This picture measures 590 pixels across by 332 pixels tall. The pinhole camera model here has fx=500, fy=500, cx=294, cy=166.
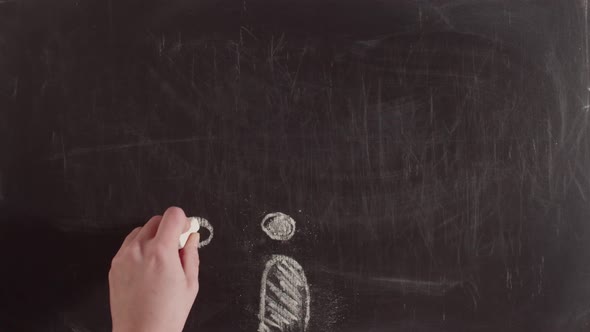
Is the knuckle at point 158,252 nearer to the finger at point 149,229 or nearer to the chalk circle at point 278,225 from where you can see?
the finger at point 149,229

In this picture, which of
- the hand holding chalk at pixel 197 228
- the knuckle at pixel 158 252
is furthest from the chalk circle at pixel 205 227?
the knuckle at pixel 158 252

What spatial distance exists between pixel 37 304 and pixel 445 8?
880 mm

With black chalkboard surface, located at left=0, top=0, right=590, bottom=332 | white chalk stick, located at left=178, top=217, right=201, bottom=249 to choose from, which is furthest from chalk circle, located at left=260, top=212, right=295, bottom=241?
white chalk stick, located at left=178, top=217, right=201, bottom=249

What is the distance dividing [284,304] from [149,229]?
0.27 m

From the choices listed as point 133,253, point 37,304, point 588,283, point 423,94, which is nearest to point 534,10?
point 423,94

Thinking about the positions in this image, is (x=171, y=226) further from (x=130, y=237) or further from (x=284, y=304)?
(x=284, y=304)

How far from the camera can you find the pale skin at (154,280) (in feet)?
2.46

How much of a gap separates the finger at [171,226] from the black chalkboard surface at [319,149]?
2.9 inches

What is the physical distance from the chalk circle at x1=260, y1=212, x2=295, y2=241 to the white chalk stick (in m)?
0.11

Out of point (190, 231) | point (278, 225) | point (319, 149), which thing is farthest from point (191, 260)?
point (319, 149)

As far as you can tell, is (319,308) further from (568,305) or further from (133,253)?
(568,305)

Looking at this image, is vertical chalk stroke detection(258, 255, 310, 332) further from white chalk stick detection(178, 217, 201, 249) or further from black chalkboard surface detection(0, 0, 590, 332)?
white chalk stick detection(178, 217, 201, 249)

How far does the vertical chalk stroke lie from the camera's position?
0.87 metres

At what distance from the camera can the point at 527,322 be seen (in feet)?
2.86
